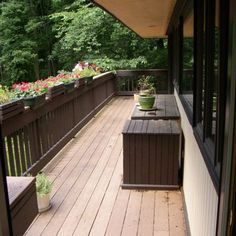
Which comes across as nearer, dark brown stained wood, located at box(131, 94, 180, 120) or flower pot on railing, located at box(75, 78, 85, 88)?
dark brown stained wood, located at box(131, 94, 180, 120)

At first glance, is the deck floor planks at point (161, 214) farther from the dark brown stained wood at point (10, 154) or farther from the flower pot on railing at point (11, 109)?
the flower pot on railing at point (11, 109)

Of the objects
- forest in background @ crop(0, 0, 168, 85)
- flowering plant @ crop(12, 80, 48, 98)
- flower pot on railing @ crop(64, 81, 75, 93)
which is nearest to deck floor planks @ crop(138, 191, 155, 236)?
flowering plant @ crop(12, 80, 48, 98)

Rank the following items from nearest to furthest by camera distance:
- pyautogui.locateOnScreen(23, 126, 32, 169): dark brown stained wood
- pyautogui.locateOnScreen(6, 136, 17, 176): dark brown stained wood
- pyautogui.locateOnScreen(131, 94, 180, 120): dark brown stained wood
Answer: pyautogui.locateOnScreen(6, 136, 17, 176): dark brown stained wood
pyautogui.locateOnScreen(23, 126, 32, 169): dark brown stained wood
pyautogui.locateOnScreen(131, 94, 180, 120): dark brown stained wood

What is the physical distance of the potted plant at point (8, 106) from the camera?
10.9 ft

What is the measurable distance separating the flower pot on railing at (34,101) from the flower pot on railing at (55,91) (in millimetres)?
338

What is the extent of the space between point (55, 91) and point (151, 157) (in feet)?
6.28

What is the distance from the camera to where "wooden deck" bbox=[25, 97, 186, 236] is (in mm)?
3057

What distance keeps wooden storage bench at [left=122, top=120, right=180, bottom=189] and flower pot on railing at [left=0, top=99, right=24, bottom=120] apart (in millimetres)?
1226

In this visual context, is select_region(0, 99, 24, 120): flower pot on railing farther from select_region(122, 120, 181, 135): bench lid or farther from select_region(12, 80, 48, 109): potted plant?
select_region(122, 120, 181, 135): bench lid

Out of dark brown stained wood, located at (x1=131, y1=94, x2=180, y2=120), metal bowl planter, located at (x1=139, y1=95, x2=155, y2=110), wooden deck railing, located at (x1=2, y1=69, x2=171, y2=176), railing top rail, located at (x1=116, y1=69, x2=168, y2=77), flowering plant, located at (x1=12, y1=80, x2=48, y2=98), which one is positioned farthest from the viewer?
railing top rail, located at (x1=116, y1=69, x2=168, y2=77)

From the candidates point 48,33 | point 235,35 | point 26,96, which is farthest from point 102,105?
point 48,33

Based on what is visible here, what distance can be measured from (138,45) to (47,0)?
6351mm

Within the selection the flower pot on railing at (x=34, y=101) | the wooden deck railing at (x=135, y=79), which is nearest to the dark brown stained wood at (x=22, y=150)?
the flower pot on railing at (x=34, y=101)

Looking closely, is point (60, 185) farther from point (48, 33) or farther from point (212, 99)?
point (48, 33)
